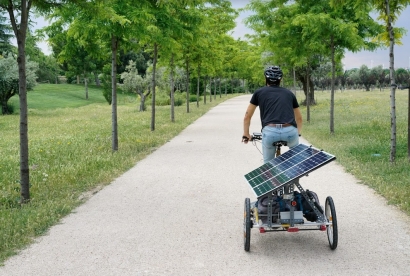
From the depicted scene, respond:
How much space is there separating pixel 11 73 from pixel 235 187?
24026mm

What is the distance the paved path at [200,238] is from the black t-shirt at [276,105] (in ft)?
4.30

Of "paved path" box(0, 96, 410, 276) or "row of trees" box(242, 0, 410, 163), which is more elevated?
"row of trees" box(242, 0, 410, 163)

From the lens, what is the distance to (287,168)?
14.9 feet

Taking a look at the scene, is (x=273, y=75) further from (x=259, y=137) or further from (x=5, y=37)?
(x=5, y=37)

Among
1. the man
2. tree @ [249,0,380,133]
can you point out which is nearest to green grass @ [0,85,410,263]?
the man

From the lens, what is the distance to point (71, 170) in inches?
342

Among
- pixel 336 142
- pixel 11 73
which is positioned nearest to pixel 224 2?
pixel 11 73

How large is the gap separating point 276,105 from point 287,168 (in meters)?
0.75

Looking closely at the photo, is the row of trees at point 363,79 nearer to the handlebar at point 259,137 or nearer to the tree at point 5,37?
the tree at point 5,37

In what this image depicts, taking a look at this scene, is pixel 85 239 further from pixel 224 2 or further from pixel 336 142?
pixel 224 2

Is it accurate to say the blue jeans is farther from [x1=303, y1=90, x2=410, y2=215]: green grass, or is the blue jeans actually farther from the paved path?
[x1=303, y1=90, x2=410, y2=215]: green grass

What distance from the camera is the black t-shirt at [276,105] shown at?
4.88 m

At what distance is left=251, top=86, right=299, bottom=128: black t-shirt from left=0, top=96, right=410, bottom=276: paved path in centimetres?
131

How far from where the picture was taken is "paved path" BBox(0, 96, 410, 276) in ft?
13.6
